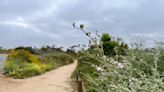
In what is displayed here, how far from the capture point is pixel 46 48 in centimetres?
5488

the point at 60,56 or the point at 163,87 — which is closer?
the point at 163,87

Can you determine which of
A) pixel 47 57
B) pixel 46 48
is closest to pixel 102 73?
pixel 47 57

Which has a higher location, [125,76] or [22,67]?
[22,67]

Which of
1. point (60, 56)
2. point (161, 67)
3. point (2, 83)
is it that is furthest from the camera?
point (60, 56)

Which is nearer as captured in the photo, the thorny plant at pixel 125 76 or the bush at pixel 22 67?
the thorny plant at pixel 125 76

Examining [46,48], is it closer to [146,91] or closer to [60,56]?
[60,56]

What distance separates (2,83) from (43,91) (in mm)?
5243

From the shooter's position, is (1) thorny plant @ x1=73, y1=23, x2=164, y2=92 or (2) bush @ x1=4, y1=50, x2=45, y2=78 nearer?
(1) thorny plant @ x1=73, y1=23, x2=164, y2=92

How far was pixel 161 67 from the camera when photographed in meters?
6.80

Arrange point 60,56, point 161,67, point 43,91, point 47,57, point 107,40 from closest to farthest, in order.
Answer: point 161,67 < point 43,91 < point 107,40 < point 47,57 < point 60,56

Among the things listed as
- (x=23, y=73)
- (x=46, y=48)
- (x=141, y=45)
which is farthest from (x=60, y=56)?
(x=141, y=45)

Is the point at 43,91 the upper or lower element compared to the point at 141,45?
lower

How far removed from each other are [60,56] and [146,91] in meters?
41.2

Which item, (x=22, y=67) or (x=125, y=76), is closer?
(x=125, y=76)
